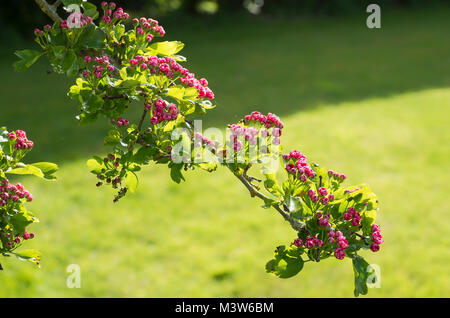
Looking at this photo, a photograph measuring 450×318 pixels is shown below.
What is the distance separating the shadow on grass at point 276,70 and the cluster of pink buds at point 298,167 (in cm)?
524

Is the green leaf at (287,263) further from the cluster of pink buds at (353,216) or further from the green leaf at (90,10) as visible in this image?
the green leaf at (90,10)

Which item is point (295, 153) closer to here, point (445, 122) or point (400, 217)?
point (400, 217)

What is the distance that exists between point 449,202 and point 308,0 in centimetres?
954

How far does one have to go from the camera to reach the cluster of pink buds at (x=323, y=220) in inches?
52.4

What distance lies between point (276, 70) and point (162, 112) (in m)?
8.65

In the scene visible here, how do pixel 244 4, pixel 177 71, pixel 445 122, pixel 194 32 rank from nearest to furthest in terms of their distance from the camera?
pixel 177 71, pixel 445 122, pixel 194 32, pixel 244 4

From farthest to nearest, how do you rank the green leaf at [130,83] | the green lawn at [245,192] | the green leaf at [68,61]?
the green lawn at [245,192], the green leaf at [68,61], the green leaf at [130,83]

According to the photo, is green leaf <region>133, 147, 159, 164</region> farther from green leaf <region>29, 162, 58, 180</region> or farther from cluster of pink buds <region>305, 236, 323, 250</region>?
cluster of pink buds <region>305, 236, 323, 250</region>

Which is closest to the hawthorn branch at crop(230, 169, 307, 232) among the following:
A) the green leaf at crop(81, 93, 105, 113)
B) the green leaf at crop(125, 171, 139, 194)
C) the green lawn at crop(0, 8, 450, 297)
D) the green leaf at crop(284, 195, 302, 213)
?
the green leaf at crop(284, 195, 302, 213)

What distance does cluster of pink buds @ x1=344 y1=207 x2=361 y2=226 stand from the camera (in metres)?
1.37

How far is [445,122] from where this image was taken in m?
7.48

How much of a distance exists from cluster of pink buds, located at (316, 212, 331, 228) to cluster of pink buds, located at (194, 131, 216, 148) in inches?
12.6

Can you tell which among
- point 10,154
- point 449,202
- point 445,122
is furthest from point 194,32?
point 10,154

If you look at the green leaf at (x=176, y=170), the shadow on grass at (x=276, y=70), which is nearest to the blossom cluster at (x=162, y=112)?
the green leaf at (x=176, y=170)
